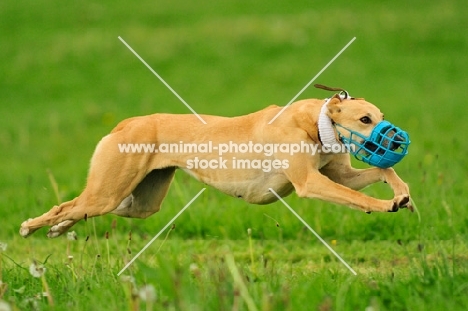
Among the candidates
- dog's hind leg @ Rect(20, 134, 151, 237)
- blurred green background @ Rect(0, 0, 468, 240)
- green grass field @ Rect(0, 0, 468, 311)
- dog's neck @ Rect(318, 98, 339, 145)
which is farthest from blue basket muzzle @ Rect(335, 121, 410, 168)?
blurred green background @ Rect(0, 0, 468, 240)

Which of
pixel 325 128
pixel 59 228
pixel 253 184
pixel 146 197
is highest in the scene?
pixel 325 128

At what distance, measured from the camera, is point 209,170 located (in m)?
6.93

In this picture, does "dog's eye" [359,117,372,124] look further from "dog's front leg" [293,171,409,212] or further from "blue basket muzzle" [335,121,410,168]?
"dog's front leg" [293,171,409,212]

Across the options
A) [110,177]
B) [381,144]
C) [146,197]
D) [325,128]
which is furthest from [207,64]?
[381,144]

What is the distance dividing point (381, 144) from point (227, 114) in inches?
403

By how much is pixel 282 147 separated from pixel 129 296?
6.31 ft

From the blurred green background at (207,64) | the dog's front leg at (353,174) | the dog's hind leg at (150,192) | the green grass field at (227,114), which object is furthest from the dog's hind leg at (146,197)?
the blurred green background at (207,64)

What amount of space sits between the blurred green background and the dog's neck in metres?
5.50

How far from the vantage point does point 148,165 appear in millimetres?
6844

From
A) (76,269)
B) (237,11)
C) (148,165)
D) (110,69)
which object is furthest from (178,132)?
(237,11)

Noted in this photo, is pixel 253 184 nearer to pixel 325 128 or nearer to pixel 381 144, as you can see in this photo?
pixel 325 128

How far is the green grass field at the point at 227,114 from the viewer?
17.6ft

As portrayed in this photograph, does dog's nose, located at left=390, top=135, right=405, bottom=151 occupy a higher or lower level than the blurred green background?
higher

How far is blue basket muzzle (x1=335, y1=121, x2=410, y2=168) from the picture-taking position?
5883mm
